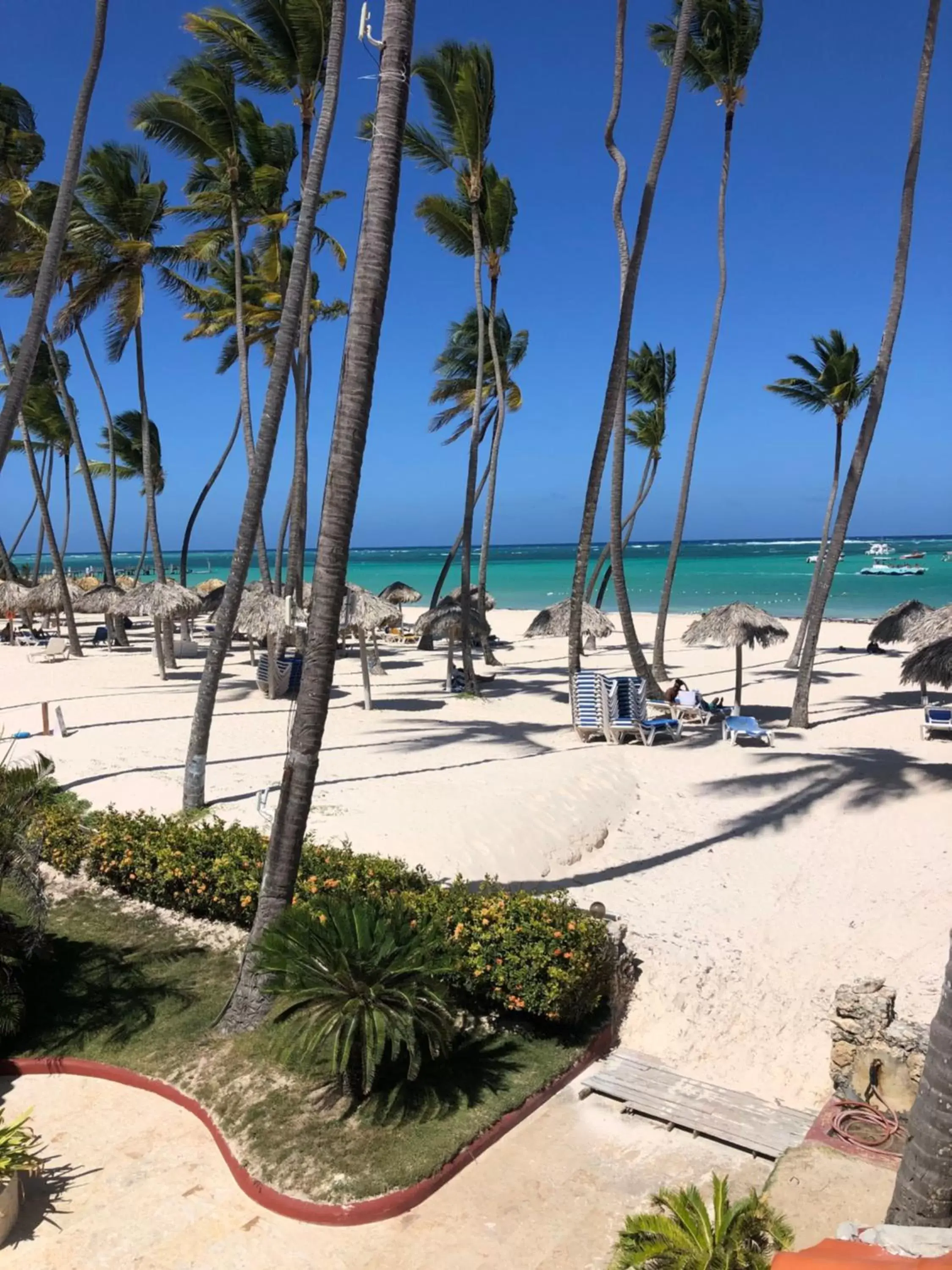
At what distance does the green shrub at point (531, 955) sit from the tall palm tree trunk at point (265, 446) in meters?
4.25

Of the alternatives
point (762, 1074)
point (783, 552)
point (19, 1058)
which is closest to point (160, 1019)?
point (19, 1058)

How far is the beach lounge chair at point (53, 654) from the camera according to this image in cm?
2355

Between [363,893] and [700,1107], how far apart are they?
9.96ft

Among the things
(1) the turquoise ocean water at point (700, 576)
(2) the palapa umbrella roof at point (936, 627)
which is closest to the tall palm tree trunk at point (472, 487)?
(2) the palapa umbrella roof at point (936, 627)

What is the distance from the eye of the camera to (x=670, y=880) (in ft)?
29.3

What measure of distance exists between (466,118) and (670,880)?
49.2ft

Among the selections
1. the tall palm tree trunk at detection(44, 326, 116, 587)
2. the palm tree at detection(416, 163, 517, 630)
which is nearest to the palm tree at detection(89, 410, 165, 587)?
the tall palm tree trunk at detection(44, 326, 116, 587)

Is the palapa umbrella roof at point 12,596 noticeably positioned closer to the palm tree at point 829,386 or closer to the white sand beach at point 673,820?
the white sand beach at point 673,820

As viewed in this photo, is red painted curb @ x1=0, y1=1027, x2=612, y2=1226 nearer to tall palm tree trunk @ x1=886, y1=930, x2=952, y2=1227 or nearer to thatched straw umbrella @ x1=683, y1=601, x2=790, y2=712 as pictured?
tall palm tree trunk @ x1=886, y1=930, x2=952, y2=1227

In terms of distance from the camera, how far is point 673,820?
10789 mm

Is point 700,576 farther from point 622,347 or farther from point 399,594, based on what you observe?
point 622,347

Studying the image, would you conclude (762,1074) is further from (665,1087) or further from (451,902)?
(451,902)

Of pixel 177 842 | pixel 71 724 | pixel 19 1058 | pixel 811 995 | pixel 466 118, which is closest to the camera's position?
pixel 19 1058

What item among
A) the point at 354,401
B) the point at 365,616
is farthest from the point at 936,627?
the point at 354,401
